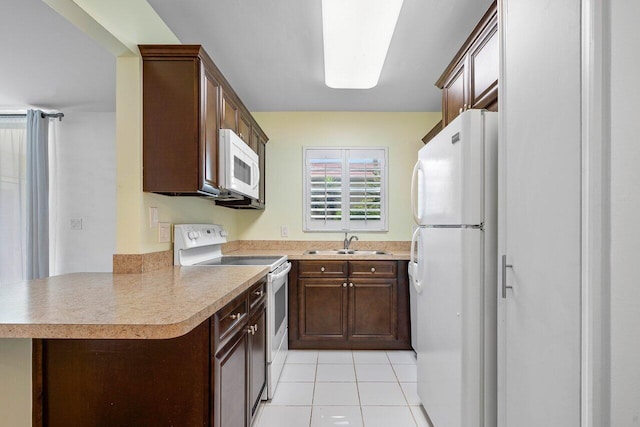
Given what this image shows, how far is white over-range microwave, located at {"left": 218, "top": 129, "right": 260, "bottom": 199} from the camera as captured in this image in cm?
206

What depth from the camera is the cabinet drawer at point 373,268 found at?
2.97 metres

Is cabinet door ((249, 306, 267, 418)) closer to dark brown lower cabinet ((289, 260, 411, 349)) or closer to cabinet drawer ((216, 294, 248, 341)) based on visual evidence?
cabinet drawer ((216, 294, 248, 341))

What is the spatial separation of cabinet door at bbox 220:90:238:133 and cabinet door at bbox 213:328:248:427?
53.0 inches

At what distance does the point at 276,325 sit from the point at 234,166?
3.90 feet

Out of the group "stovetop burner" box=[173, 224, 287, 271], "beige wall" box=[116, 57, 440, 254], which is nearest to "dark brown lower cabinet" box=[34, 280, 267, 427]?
"stovetop burner" box=[173, 224, 287, 271]

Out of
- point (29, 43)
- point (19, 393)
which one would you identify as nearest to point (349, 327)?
point (19, 393)

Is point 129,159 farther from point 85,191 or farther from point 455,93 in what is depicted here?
point 85,191

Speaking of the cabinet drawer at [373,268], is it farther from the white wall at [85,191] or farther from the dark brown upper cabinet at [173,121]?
the white wall at [85,191]

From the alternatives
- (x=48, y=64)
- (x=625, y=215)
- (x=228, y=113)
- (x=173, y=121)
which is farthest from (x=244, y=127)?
(x=625, y=215)

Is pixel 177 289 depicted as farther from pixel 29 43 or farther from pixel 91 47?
pixel 29 43

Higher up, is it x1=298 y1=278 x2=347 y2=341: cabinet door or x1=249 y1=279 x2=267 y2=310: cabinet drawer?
x1=249 y1=279 x2=267 y2=310: cabinet drawer

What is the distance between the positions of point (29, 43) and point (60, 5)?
148 centimetres

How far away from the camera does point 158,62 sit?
5.81ft

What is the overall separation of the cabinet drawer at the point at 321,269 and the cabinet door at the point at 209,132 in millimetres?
1277
